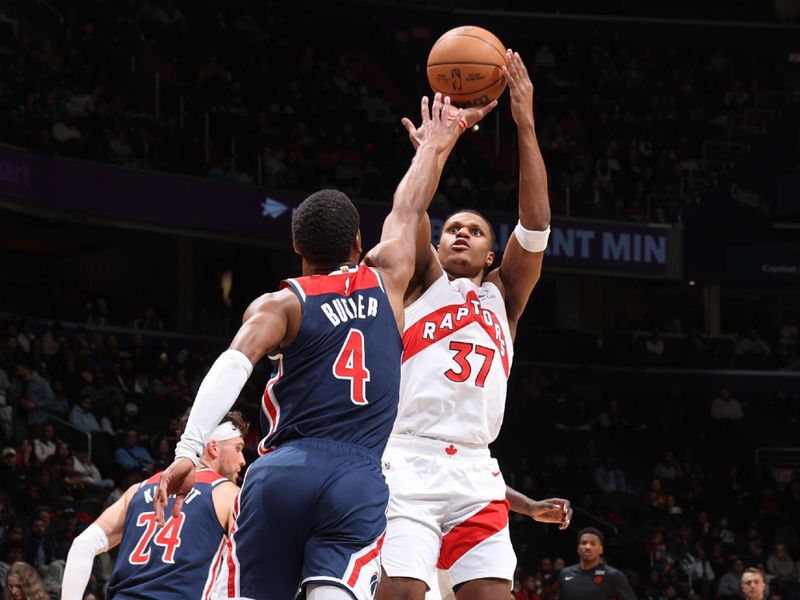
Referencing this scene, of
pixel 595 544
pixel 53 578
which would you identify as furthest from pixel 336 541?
pixel 53 578

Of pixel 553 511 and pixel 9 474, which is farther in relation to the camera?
pixel 9 474

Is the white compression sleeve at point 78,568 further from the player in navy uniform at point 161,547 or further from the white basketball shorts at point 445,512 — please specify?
the white basketball shorts at point 445,512

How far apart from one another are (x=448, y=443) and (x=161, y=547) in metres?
1.56

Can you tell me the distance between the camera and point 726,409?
85.4ft

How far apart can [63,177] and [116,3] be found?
18.4 feet

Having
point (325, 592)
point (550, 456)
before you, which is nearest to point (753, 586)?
point (325, 592)

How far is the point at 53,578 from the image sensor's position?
1337 centimetres

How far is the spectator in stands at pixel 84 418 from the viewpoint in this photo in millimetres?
17125

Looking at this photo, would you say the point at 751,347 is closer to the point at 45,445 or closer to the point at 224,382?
the point at 45,445

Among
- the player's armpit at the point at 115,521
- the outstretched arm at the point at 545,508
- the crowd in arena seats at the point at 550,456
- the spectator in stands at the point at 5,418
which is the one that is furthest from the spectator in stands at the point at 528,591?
the player's armpit at the point at 115,521

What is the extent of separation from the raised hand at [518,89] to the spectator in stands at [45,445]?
10330 millimetres

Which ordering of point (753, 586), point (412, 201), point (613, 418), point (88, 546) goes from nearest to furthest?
point (412, 201) < point (88, 546) < point (753, 586) < point (613, 418)

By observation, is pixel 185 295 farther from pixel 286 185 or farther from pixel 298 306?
pixel 298 306

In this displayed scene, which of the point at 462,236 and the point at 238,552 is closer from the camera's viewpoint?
the point at 238,552
